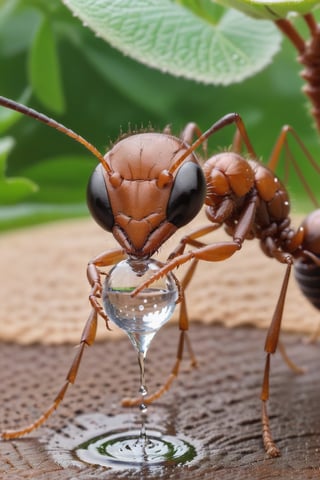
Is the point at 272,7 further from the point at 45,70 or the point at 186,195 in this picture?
the point at 45,70

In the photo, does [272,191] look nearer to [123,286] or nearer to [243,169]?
[243,169]

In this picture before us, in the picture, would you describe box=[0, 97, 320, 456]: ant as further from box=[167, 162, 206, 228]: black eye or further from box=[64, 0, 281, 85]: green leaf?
box=[64, 0, 281, 85]: green leaf

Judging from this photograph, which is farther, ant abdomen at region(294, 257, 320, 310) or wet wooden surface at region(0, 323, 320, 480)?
ant abdomen at region(294, 257, 320, 310)

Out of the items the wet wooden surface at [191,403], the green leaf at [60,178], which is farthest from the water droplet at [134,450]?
the green leaf at [60,178]

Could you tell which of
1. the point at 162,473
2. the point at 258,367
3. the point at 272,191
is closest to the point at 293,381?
the point at 258,367

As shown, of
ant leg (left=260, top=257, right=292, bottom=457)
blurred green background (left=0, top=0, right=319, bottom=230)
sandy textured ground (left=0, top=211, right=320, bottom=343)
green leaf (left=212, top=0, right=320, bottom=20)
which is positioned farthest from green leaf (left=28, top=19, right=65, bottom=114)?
ant leg (left=260, top=257, right=292, bottom=457)

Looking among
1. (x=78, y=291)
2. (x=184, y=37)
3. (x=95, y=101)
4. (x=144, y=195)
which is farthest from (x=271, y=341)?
(x=95, y=101)

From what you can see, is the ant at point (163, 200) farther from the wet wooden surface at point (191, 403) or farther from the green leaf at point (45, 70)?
the green leaf at point (45, 70)
